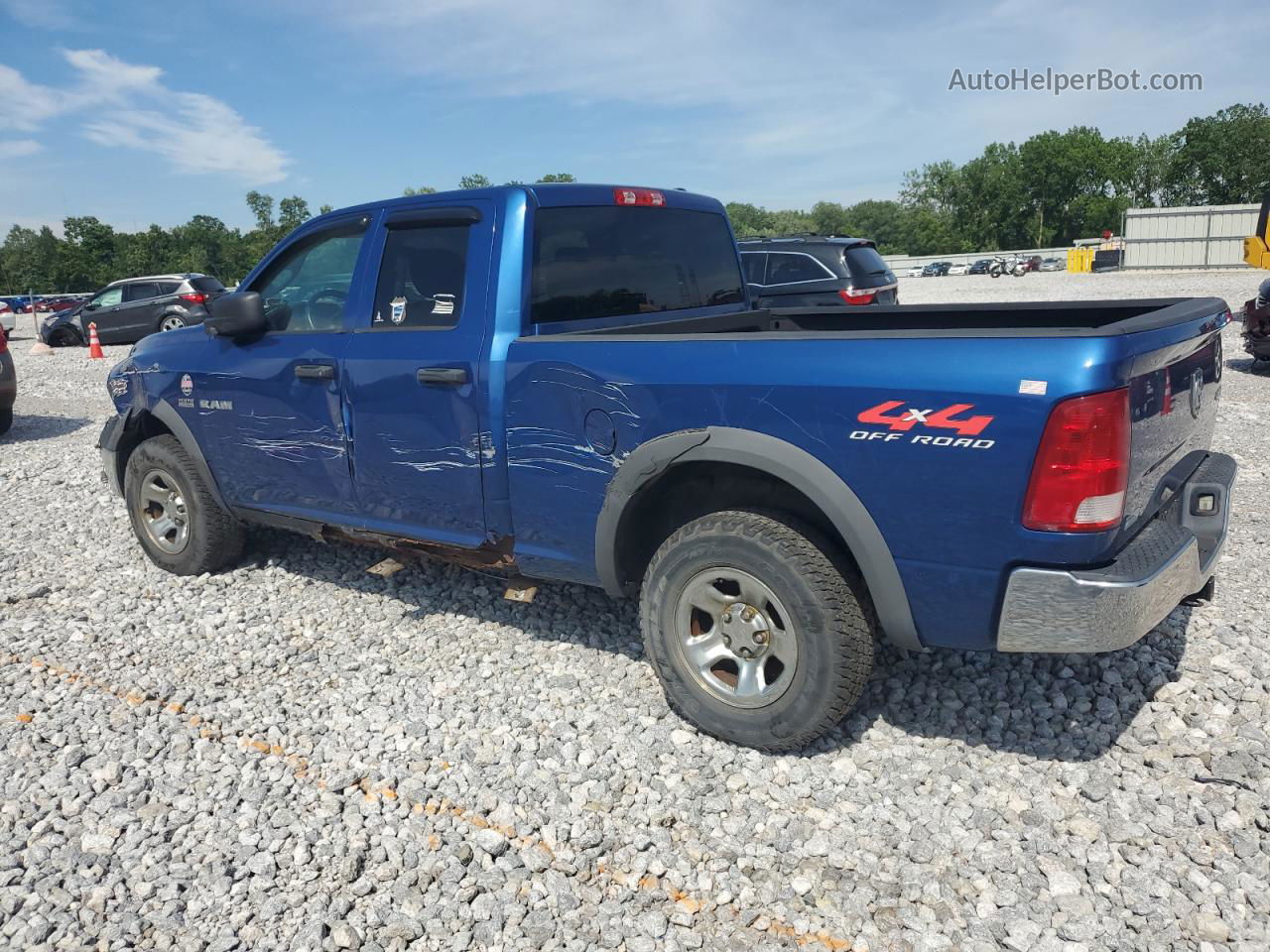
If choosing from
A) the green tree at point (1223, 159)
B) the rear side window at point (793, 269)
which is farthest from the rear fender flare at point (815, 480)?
the green tree at point (1223, 159)

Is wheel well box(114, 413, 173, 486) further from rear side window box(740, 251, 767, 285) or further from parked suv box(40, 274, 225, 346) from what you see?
parked suv box(40, 274, 225, 346)

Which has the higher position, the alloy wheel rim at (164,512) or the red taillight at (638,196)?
the red taillight at (638,196)

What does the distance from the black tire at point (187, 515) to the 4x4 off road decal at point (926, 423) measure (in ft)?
12.6

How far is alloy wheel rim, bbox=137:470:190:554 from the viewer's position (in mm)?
5387

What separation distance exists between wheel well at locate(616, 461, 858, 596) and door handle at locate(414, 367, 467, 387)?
919mm

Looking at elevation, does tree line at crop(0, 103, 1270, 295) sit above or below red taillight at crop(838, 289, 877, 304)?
above

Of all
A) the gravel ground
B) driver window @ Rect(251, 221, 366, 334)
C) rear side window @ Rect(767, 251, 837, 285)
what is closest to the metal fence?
rear side window @ Rect(767, 251, 837, 285)

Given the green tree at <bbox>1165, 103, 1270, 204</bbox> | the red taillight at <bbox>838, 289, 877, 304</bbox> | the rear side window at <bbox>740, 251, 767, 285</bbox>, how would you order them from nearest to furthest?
the red taillight at <bbox>838, 289, 877, 304</bbox> < the rear side window at <bbox>740, 251, 767, 285</bbox> < the green tree at <bbox>1165, 103, 1270, 204</bbox>

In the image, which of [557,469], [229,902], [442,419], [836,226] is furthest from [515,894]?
[836,226]

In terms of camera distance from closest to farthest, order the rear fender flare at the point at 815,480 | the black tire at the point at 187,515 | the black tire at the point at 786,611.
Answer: the rear fender flare at the point at 815,480
the black tire at the point at 786,611
the black tire at the point at 187,515

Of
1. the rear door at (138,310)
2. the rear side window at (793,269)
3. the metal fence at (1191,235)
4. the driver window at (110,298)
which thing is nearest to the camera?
the rear side window at (793,269)

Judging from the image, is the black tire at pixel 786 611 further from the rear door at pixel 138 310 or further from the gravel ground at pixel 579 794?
the rear door at pixel 138 310

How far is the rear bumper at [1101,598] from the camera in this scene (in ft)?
8.70

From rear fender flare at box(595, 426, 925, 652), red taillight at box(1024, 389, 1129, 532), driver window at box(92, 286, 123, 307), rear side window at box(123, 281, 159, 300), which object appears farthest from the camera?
driver window at box(92, 286, 123, 307)
